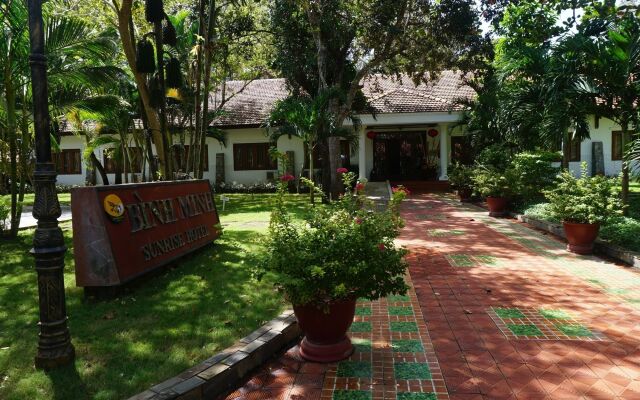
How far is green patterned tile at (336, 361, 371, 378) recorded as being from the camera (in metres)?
3.37

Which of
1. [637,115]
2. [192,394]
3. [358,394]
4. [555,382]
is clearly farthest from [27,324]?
[637,115]

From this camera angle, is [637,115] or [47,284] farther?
[637,115]

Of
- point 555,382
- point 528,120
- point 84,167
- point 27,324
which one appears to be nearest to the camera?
point 555,382

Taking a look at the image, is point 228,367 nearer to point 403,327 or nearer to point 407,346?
point 407,346

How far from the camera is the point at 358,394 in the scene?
10.2 ft

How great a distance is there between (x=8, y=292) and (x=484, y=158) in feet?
42.7

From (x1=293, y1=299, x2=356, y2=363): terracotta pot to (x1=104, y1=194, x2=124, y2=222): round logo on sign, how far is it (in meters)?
2.40

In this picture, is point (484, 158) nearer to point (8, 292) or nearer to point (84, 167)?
point (8, 292)

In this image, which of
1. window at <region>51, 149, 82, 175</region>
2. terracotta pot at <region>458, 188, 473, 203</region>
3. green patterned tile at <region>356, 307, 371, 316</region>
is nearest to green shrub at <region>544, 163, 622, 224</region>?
green patterned tile at <region>356, 307, 371, 316</region>

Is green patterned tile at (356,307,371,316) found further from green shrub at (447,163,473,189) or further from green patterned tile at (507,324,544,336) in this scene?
green shrub at (447,163,473,189)

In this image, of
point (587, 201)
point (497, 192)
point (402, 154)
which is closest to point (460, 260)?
point (587, 201)

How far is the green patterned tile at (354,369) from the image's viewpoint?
3373 millimetres

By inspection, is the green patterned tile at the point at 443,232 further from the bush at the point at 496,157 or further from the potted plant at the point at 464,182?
the potted plant at the point at 464,182

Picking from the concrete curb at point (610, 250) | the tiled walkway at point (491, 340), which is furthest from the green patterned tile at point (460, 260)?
the concrete curb at point (610, 250)
